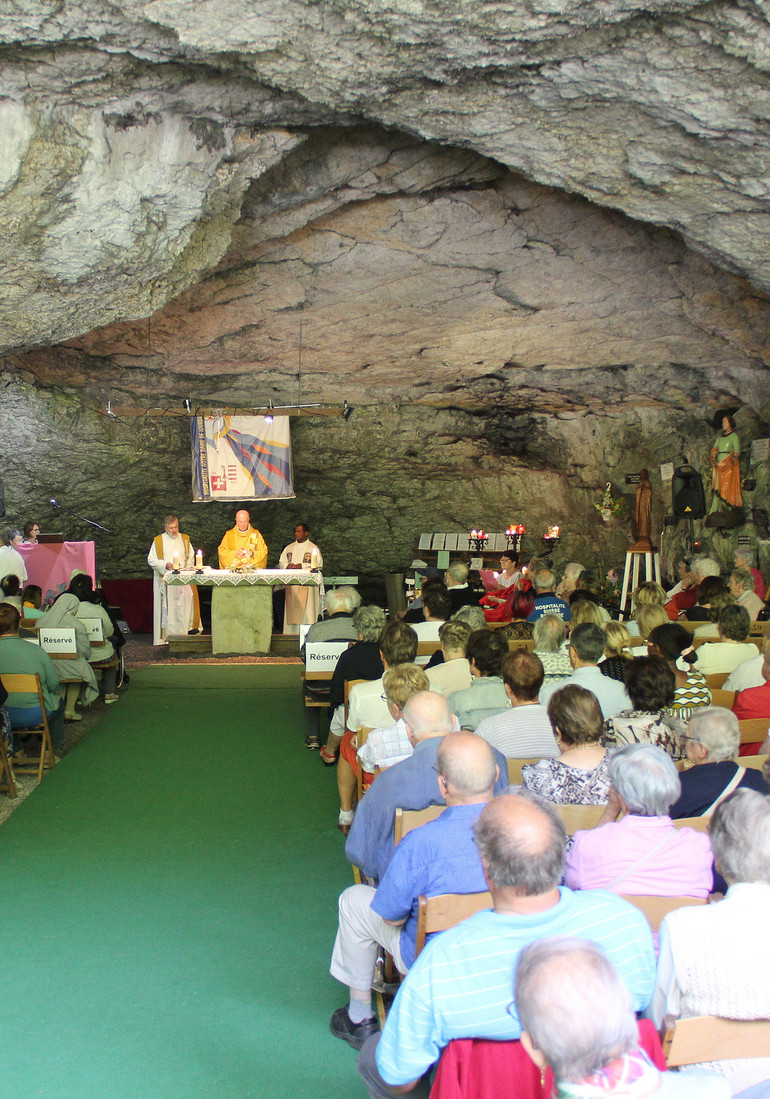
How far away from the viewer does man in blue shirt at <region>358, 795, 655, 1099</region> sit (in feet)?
5.29

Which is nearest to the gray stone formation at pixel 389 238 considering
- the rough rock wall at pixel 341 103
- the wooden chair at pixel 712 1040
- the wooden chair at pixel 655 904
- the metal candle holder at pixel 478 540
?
the rough rock wall at pixel 341 103

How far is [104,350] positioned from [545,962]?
9159 millimetres

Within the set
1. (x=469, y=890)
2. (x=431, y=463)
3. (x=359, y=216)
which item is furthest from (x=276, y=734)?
(x=431, y=463)

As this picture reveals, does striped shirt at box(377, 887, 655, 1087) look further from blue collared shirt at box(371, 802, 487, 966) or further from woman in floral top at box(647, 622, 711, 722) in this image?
woman in floral top at box(647, 622, 711, 722)

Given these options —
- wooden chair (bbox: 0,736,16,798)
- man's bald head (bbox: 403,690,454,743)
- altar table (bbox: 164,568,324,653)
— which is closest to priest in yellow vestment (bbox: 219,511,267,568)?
altar table (bbox: 164,568,324,653)

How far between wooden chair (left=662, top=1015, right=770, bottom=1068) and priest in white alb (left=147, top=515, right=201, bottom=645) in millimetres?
9303

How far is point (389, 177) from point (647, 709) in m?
3.93

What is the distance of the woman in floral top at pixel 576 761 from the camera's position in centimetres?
288

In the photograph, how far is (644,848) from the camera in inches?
87.1

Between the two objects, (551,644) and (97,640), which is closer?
(551,644)

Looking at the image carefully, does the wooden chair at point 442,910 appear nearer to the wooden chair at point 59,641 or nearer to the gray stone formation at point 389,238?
the gray stone formation at point 389,238

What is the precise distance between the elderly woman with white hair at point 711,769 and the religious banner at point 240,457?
27.1 feet

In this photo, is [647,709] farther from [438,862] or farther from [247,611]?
[247,611]

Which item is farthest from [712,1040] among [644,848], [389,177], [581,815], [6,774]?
[389,177]
